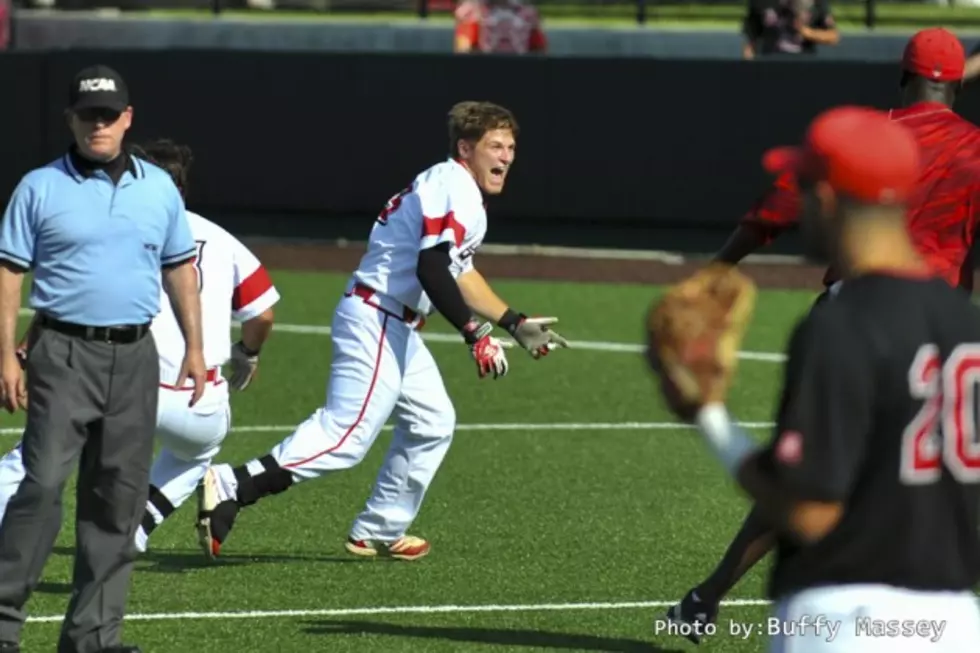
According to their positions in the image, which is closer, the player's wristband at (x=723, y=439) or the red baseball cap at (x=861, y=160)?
the red baseball cap at (x=861, y=160)

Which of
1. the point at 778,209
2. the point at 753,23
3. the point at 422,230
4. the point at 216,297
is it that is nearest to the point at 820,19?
the point at 753,23

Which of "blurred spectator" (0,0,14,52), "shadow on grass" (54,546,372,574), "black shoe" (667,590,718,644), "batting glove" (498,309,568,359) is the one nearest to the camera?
"black shoe" (667,590,718,644)

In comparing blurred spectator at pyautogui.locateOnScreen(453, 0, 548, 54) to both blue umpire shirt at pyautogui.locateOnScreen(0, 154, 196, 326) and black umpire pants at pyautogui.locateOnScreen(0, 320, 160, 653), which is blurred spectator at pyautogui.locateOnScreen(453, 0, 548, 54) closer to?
blue umpire shirt at pyautogui.locateOnScreen(0, 154, 196, 326)

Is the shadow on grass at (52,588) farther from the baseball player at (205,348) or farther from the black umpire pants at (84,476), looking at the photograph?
the black umpire pants at (84,476)

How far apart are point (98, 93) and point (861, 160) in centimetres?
379

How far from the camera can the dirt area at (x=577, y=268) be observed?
20.1 metres

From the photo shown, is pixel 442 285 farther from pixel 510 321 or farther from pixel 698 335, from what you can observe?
pixel 698 335

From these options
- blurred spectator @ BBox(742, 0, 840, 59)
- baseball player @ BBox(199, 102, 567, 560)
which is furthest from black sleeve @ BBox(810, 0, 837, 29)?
baseball player @ BBox(199, 102, 567, 560)

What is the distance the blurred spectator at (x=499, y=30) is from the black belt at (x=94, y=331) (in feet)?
47.1

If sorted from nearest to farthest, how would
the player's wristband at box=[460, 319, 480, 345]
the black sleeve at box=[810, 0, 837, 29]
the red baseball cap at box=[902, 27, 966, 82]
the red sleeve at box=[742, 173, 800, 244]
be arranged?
the red sleeve at box=[742, 173, 800, 244] → the red baseball cap at box=[902, 27, 966, 82] → the player's wristband at box=[460, 319, 480, 345] → the black sleeve at box=[810, 0, 837, 29]

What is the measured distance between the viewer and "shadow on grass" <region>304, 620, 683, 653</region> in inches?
313

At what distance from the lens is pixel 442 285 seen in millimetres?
8977

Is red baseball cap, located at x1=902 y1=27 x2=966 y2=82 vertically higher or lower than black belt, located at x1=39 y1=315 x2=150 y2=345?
higher

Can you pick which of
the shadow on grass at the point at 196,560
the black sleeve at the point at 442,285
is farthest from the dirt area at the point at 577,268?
the black sleeve at the point at 442,285
